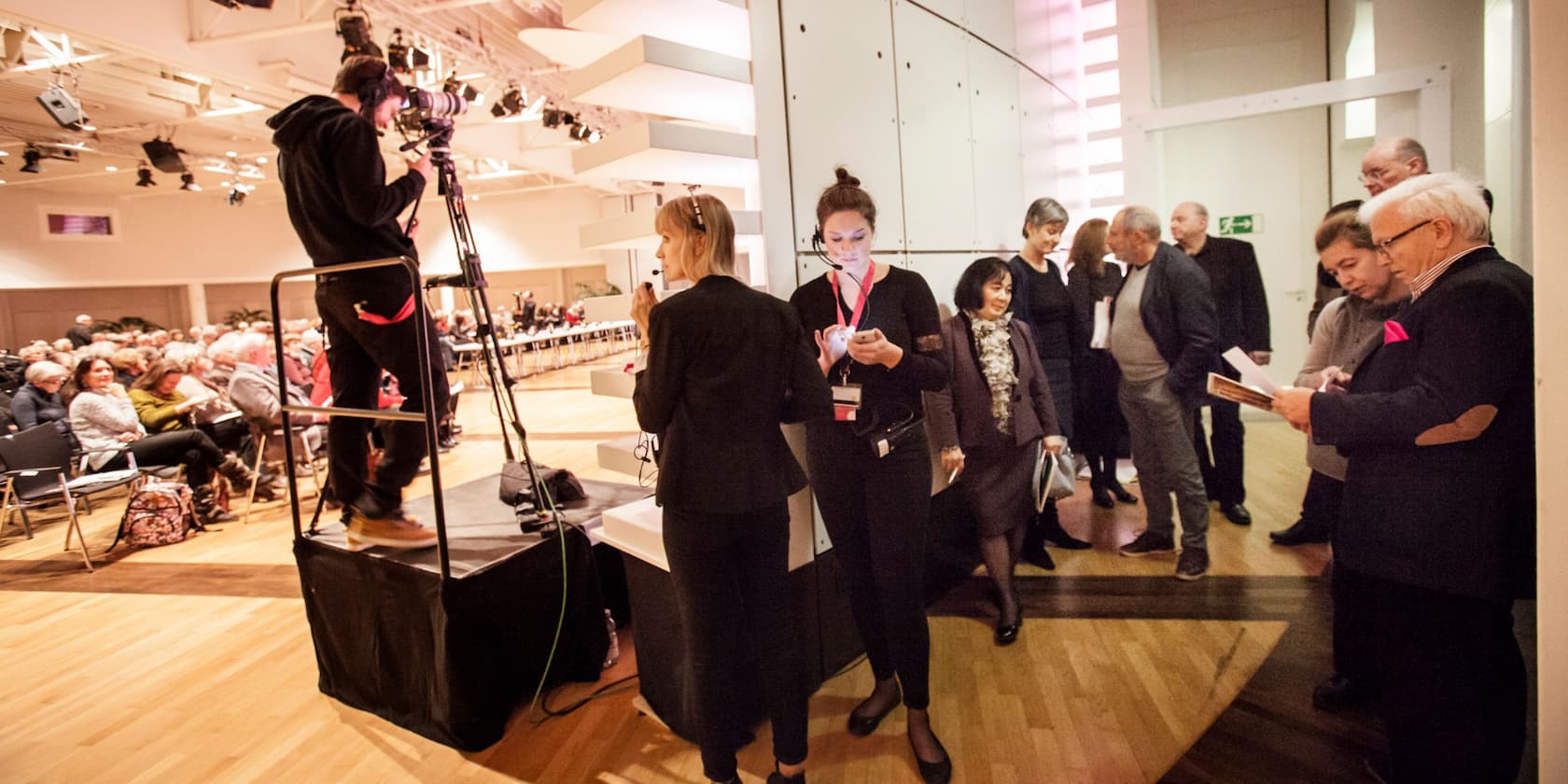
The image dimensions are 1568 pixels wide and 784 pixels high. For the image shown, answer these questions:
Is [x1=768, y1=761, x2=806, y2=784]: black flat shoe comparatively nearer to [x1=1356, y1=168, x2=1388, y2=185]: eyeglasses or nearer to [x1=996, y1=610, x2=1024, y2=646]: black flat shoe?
[x1=996, y1=610, x2=1024, y2=646]: black flat shoe

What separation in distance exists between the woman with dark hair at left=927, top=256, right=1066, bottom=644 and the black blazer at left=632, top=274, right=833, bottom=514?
1222mm

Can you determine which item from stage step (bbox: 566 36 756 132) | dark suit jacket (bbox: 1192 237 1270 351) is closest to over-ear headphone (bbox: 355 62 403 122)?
stage step (bbox: 566 36 756 132)

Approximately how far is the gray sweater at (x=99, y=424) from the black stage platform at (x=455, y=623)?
3573mm

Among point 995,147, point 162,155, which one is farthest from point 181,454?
point 162,155

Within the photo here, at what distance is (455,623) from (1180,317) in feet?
9.31

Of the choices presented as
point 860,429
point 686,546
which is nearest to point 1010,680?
point 860,429

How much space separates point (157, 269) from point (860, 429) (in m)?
19.2

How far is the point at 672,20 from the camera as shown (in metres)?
2.40

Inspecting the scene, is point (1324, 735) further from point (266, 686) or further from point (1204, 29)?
point (1204, 29)

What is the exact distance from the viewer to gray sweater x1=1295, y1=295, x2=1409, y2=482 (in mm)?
2438

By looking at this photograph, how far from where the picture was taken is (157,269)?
1606 centimetres

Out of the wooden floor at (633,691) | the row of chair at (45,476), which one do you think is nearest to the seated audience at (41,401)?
the row of chair at (45,476)

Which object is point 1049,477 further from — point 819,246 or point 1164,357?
point 819,246

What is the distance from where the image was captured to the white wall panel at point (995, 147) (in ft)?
12.5
